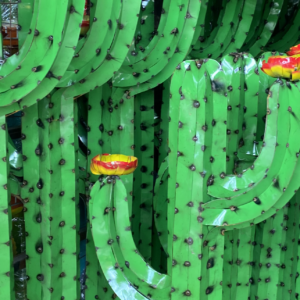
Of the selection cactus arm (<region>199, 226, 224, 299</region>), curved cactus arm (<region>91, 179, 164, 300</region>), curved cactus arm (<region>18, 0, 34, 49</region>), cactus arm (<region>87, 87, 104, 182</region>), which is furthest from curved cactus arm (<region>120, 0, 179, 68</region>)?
cactus arm (<region>199, 226, 224, 299</region>)

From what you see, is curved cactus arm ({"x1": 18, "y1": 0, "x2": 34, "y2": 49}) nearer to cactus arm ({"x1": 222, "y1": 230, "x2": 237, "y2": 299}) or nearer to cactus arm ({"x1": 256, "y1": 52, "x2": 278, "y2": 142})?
cactus arm ({"x1": 256, "y1": 52, "x2": 278, "y2": 142})

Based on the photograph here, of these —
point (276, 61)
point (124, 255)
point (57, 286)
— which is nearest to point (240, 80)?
point (276, 61)

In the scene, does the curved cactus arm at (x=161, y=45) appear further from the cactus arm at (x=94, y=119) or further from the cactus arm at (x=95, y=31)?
the cactus arm at (x=95, y=31)

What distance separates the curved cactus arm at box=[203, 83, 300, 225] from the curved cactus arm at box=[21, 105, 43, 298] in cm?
78

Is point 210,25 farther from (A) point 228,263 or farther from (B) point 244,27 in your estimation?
(A) point 228,263

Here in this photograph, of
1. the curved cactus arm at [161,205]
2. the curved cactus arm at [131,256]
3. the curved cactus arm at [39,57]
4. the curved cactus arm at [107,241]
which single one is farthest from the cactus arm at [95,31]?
the curved cactus arm at [161,205]

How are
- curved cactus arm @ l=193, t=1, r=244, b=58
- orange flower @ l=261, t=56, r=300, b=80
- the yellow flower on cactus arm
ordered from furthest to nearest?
1. curved cactus arm @ l=193, t=1, r=244, b=58
2. the yellow flower on cactus arm
3. orange flower @ l=261, t=56, r=300, b=80

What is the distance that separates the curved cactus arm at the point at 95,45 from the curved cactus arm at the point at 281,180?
657mm

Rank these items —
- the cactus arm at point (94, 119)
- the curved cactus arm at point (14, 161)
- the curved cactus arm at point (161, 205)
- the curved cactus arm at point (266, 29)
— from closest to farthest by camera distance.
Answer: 1. the curved cactus arm at point (14, 161)
2. the cactus arm at point (94, 119)
3. the curved cactus arm at point (161, 205)
4. the curved cactus arm at point (266, 29)

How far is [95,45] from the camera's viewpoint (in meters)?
1.46

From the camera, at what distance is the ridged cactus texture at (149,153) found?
50.1 inches

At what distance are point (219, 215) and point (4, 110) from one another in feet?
2.76

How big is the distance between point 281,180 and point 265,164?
0.24 ft

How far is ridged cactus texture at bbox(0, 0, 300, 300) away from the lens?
4.17 ft
